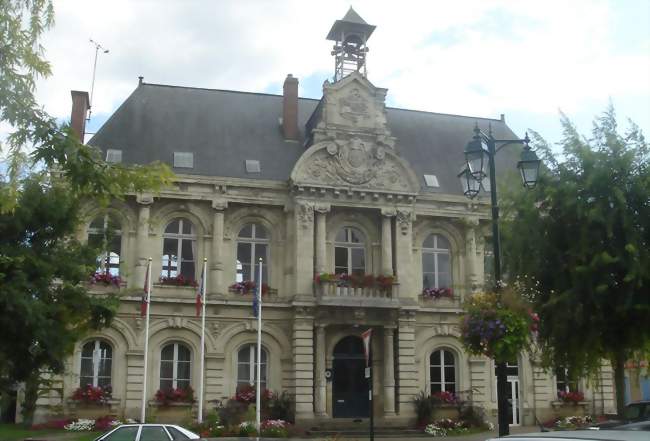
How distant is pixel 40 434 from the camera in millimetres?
26078

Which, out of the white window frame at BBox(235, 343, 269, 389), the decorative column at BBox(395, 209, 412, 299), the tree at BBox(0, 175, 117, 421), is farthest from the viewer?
the decorative column at BBox(395, 209, 412, 299)

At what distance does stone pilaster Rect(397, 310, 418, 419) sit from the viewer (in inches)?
1221

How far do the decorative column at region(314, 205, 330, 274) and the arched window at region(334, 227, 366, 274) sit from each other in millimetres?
1155

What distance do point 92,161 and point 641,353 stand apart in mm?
14099

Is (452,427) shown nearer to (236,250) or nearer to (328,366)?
(328,366)

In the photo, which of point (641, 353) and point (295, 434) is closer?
point (641, 353)

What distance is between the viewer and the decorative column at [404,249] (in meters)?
32.3

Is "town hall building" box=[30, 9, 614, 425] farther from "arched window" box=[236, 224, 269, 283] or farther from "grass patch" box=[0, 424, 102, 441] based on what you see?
"grass patch" box=[0, 424, 102, 441]

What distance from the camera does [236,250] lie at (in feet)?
104

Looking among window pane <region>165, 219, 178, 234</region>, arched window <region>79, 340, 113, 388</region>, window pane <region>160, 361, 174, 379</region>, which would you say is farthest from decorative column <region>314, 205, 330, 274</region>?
arched window <region>79, 340, 113, 388</region>

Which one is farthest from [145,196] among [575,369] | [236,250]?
[575,369]

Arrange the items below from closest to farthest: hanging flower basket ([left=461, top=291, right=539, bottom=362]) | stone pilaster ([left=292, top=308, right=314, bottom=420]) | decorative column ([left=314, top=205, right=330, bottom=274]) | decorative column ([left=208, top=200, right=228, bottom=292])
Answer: hanging flower basket ([left=461, top=291, right=539, bottom=362]) → stone pilaster ([left=292, top=308, right=314, bottom=420]) → decorative column ([left=208, top=200, right=228, bottom=292]) → decorative column ([left=314, top=205, right=330, bottom=274])

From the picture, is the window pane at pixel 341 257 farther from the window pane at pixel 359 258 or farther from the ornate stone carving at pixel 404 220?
the ornate stone carving at pixel 404 220

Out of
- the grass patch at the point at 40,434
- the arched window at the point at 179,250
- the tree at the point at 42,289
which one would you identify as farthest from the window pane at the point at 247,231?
the tree at the point at 42,289
